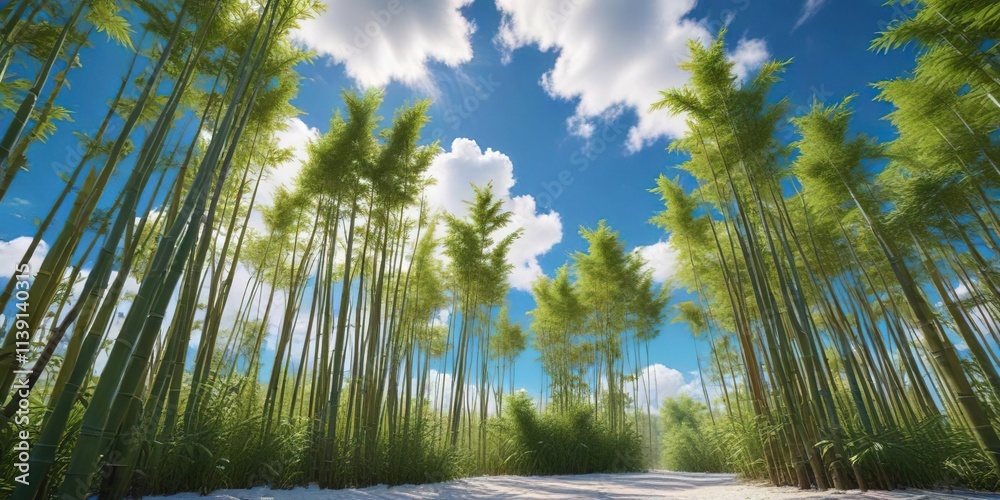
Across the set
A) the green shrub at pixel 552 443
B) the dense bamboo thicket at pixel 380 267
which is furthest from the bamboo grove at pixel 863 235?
the green shrub at pixel 552 443

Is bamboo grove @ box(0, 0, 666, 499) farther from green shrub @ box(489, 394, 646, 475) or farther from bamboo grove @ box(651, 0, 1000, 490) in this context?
bamboo grove @ box(651, 0, 1000, 490)

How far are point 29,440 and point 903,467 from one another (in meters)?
5.14

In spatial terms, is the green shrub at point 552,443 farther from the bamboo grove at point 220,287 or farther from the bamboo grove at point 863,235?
the bamboo grove at point 863,235

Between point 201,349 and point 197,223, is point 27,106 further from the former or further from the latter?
point 201,349

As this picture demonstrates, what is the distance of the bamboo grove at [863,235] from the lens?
2750mm

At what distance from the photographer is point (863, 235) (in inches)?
213

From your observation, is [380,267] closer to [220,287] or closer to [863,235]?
[220,287]

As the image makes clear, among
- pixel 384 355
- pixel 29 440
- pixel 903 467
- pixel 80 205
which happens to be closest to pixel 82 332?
pixel 29 440

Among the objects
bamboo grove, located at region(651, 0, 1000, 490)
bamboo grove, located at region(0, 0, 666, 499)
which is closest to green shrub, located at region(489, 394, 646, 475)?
bamboo grove, located at region(0, 0, 666, 499)

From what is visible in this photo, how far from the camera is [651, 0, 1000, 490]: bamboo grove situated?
9.02 ft

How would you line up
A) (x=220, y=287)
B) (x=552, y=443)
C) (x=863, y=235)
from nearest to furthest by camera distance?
1. (x=220, y=287)
2. (x=863, y=235)
3. (x=552, y=443)

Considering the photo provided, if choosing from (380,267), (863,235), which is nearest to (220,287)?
(380,267)

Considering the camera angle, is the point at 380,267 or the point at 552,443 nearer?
the point at 380,267

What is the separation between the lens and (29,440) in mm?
1664
